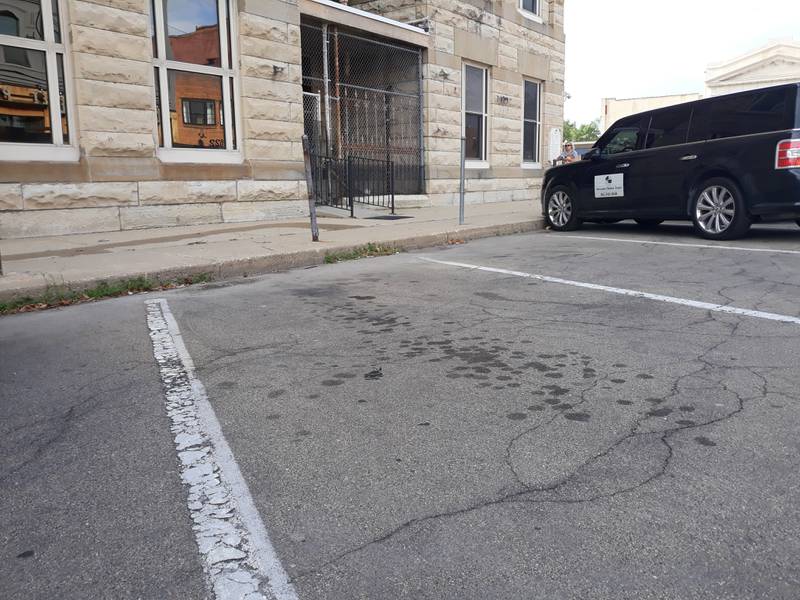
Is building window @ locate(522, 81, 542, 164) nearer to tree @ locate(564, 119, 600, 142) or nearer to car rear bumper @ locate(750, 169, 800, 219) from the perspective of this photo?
car rear bumper @ locate(750, 169, 800, 219)

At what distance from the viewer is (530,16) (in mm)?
19875

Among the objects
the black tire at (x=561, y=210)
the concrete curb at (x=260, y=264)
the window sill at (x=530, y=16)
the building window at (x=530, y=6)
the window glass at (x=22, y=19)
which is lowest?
the concrete curb at (x=260, y=264)

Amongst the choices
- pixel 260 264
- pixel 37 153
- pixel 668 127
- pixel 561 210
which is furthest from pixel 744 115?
pixel 37 153

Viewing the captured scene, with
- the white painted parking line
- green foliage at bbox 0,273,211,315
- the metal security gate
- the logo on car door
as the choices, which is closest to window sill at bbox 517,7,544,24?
the metal security gate

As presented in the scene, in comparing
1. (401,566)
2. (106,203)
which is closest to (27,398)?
(401,566)

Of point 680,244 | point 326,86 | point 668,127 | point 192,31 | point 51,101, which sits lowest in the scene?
point 680,244

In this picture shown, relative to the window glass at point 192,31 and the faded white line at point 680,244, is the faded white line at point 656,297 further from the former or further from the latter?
the window glass at point 192,31

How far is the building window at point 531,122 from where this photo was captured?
20.4 meters

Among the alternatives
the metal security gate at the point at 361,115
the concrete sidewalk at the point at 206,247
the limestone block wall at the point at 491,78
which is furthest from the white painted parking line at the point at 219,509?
the limestone block wall at the point at 491,78

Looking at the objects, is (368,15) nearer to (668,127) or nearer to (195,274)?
(668,127)

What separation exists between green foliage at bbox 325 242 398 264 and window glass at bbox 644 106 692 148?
4390 mm

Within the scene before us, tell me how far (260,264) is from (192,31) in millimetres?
5491

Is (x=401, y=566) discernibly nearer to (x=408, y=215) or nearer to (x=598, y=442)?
(x=598, y=442)

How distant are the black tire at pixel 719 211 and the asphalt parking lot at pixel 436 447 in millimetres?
3935
